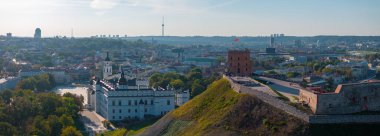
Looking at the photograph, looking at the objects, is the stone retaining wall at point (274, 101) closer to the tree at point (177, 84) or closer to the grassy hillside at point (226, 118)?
the grassy hillside at point (226, 118)

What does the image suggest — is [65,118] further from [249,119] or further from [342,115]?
[342,115]

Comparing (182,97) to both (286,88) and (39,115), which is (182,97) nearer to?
(39,115)

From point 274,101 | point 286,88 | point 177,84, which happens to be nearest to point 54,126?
point 286,88

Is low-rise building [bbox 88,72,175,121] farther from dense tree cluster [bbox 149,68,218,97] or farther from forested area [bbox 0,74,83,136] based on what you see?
dense tree cluster [bbox 149,68,218,97]

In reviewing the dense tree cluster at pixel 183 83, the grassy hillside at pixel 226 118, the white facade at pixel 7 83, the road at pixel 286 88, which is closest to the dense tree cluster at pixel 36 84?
the white facade at pixel 7 83

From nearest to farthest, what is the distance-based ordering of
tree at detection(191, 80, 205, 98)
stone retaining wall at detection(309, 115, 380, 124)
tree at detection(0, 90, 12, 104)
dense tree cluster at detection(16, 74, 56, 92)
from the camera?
stone retaining wall at detection(309, 115, 380, 124) < tree at detection(0, 90, 12, 104) < tree at detection(191, 80, 205, 98) < dense tree cluster at detection(16, 74, 56, 92)

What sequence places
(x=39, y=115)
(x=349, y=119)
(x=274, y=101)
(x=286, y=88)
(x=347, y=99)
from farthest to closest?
(x=39, y=115) → (x=286, y=88) → (x=274, y=101) → (x=347, y=99) → (x=349, y=119)

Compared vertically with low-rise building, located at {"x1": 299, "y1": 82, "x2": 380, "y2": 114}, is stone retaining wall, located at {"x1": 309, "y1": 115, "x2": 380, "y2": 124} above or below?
below

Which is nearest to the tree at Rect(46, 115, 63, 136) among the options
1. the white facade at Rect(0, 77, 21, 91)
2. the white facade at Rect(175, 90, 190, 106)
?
the white facade at Rect(175, 90, 190, 106)
